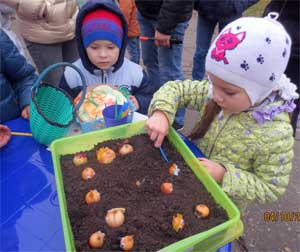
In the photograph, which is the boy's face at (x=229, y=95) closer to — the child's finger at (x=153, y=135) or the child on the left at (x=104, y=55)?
the child's finger at (x=153, y=135)

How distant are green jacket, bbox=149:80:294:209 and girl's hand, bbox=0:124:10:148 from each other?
55cm

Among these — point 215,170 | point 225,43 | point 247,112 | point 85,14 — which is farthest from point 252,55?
point 85,14

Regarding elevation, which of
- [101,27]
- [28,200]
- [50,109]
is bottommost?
[28,200]

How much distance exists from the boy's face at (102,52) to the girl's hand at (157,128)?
52 cm

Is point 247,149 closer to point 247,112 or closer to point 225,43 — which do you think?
point 247,112

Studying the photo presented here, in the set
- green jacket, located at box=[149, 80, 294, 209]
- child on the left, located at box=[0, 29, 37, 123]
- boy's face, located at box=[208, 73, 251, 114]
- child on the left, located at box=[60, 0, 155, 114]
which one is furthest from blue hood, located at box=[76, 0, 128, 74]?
boy's face, located at box=[208, 73, 251, 114]

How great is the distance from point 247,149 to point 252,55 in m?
0.33

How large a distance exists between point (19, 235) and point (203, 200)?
0.52 meters

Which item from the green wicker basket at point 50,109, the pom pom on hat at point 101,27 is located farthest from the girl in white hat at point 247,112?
the pom pom on hat at point 101,27

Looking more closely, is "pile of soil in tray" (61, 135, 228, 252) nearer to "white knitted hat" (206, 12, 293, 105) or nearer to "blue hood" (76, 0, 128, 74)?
"white knitted hat" (206, 12, 293, 105)

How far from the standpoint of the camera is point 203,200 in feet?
2.51

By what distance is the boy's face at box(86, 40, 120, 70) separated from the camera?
1328mm

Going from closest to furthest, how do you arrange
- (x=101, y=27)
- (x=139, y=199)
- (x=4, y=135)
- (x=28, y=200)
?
(x=139, y=199)
(x=28, y=200)
(x=4, y=135)
(x=101, y=27)

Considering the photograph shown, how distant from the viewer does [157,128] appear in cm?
94
